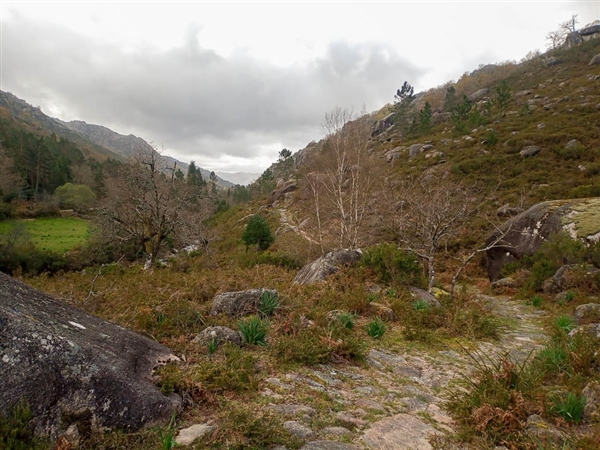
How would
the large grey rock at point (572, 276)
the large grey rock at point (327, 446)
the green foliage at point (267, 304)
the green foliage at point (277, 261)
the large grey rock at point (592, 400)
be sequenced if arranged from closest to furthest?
the large grey rock at point (327, 446), the large grey rock at point (592, 400), the green foliage at point (267, 304), the large grey rock at point (572, 276), the green foliage at point (277, 261)

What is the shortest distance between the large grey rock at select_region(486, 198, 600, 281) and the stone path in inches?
316

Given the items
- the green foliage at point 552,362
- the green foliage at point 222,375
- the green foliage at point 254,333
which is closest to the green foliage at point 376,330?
the green foliage at point 254,333

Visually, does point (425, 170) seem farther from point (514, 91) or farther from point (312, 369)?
point (514, 91)

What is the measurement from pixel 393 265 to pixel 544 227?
755 centimetres

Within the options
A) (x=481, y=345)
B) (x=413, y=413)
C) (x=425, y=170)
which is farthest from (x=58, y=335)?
(x=425, y=170)

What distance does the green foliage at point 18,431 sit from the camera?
2113 mm

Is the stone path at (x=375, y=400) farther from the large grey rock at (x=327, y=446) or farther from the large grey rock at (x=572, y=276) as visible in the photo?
the large grey rock at (x=572, y=276)

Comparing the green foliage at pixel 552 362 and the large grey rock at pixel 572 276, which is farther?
the large grey rock at pixel 572 276

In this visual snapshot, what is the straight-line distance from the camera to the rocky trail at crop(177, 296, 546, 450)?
2.97 m

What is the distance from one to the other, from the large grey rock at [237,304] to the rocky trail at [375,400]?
2.36 m

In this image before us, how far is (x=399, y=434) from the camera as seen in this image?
10.2 feet

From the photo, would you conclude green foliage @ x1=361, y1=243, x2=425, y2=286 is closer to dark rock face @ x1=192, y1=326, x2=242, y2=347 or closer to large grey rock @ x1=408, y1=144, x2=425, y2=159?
dark rock face @ x1=192, y1=326, x2=242, y2=347

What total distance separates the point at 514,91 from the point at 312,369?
6916cm

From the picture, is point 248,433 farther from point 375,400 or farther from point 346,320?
point 346,320
